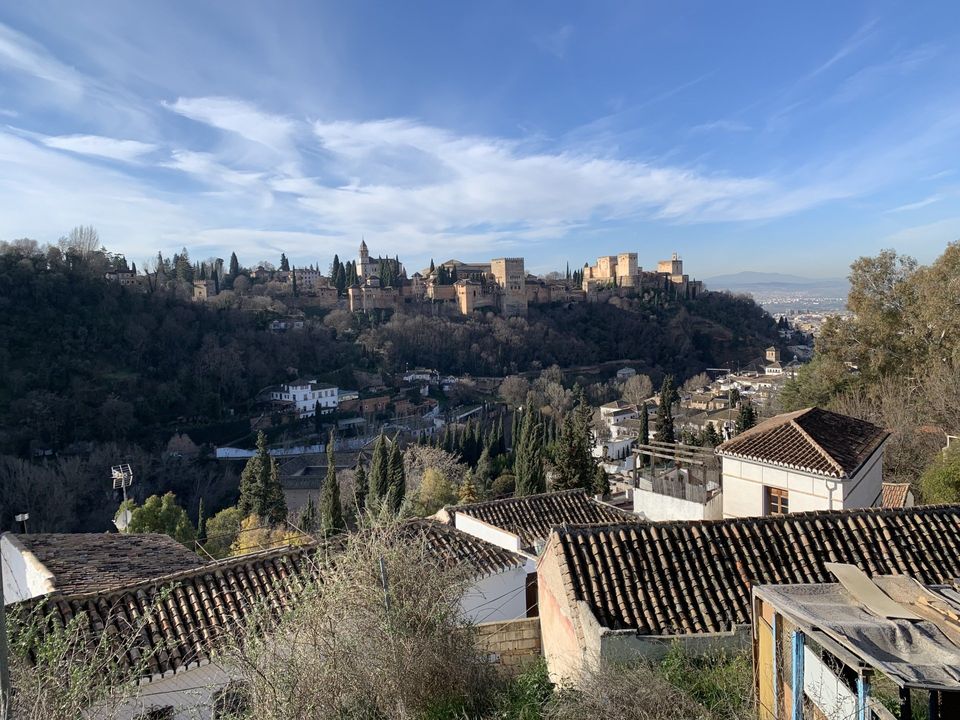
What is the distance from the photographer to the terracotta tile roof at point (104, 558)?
5977mm

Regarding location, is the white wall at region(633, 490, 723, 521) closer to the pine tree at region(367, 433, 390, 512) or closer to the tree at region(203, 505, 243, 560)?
the tree at region(203, 505, 243, 560)

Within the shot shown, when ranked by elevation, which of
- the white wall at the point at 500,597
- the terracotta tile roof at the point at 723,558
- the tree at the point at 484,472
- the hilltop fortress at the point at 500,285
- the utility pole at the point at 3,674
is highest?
the hilltop fortress at the point at 500,285

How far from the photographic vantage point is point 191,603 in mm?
5105

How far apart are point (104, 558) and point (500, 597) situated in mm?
4608

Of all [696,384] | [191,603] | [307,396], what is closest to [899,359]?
[191,603]

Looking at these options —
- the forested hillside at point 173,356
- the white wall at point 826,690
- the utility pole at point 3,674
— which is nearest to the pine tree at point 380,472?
the forested hillside at point 173,356

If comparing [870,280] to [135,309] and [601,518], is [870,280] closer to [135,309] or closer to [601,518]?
[601,518]

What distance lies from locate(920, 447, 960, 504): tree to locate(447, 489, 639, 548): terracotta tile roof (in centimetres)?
416

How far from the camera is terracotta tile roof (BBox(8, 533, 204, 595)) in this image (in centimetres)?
598

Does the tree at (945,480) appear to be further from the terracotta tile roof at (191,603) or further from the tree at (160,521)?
the tree at (160,521)

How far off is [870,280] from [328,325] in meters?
45.0

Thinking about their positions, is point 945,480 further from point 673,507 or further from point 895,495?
point 673,507

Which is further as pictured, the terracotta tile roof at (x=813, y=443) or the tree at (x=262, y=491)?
the tree at (x=262, y=491)

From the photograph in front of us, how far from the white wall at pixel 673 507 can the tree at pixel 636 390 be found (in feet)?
102
